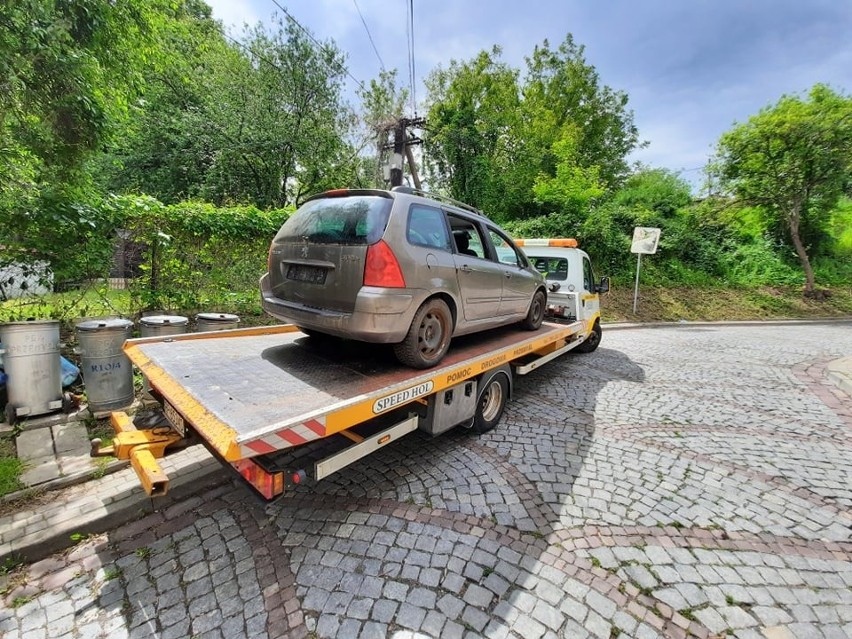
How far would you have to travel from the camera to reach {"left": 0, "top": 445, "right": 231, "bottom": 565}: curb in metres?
2.40

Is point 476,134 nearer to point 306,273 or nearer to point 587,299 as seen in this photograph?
point 587,299

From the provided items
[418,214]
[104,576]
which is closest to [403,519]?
[104,576]

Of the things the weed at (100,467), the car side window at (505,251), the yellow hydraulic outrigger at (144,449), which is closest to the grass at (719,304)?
the car side window at (505,251)

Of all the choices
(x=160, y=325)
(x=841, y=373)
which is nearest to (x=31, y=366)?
(x=160, y=325)

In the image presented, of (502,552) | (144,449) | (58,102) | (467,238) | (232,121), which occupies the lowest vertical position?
(502,552)

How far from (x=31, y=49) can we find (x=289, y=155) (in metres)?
12.5

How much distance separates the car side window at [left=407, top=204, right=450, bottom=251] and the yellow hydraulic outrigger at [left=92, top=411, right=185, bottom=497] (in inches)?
86.3

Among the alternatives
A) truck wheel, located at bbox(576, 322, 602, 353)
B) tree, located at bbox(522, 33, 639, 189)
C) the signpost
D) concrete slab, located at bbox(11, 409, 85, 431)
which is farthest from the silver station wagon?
tree, located at bbox(522, 33, 639, 189)

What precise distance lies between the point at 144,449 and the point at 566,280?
6347 millimetres

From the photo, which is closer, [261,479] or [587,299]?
[261,479]

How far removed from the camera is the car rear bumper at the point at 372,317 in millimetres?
2641

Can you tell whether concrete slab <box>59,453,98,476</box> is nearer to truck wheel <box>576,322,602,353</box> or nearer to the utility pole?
truck wheel <box>576,322,602,353</box>

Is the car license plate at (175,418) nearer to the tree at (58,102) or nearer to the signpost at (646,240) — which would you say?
the tree at (58,102)

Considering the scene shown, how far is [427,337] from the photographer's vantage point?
10.4 ft
